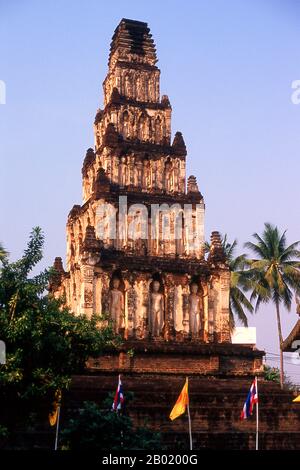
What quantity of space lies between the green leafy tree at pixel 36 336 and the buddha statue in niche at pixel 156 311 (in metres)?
12.3

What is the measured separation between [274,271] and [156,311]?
1871 cm

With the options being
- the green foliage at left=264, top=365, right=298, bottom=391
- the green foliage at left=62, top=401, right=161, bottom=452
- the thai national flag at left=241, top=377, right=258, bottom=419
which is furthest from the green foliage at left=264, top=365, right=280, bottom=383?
the green foliage at left=62, top=401, right=161, bottom=452

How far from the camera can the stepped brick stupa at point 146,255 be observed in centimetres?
4009

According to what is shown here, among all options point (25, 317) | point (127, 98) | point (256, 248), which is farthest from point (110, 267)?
point (256, 248)

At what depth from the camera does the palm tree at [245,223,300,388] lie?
190 ft

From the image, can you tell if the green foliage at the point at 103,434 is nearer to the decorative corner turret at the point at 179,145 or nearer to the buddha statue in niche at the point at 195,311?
the buddha statue in niche at the point at 195,311

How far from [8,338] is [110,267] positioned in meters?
15.1

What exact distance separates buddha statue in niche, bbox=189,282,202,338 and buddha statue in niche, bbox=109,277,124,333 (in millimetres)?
4119

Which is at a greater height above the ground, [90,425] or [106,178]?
[106,178]

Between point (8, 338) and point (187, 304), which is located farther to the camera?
point (187, 304)

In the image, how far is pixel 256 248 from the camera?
59.9 meters

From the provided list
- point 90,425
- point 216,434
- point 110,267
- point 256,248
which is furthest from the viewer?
point 256,248

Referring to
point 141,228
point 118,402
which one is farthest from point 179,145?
point 118,402

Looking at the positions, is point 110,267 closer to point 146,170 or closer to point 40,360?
point 146,170
